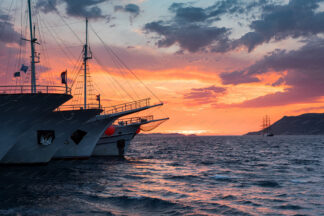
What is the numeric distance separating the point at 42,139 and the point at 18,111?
3824mm

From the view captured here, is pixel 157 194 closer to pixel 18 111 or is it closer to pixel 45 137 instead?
pixel 18 111

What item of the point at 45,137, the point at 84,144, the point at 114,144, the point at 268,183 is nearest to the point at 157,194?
the point at 268,183

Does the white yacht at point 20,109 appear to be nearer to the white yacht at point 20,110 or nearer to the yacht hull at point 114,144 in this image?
the white yacht at point 20,110

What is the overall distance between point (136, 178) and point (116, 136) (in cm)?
1817

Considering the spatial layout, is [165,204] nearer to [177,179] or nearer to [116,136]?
Result: [177,179]

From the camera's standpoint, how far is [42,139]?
73.1ft

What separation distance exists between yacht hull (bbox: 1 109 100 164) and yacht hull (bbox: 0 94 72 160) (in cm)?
142

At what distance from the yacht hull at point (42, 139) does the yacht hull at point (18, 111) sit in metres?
1.42

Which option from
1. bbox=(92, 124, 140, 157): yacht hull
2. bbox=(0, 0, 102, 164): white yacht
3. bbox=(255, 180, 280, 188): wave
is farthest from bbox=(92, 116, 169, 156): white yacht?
bbox=(255, 180, 280, 188): wave

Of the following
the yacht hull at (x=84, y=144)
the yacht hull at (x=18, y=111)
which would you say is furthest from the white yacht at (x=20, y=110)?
the yacht hull at (x=84, y=144)

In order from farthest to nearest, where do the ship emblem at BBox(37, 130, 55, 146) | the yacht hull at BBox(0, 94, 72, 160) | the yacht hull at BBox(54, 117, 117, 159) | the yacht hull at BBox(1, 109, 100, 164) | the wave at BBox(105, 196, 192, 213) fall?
1. the yacht hull at BBox(54, 117, 117, 159)
2. the ship emblem at BBox(37, 130, 55, 146)
3. the yacht hull at BBox(1, 109, 100, 164)
4. the yacht hull at BBox(0, 94, 72, 160)
5. the wave at BBox(105, 196, 192, 213)

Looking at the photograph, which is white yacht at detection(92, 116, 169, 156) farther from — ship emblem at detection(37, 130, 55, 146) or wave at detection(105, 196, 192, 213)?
wave at detection(105, 196, 192, 213)

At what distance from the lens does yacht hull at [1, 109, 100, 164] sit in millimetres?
21748

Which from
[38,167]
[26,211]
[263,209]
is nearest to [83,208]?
[26,211]
